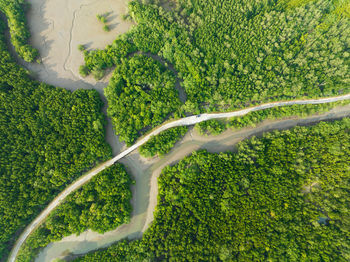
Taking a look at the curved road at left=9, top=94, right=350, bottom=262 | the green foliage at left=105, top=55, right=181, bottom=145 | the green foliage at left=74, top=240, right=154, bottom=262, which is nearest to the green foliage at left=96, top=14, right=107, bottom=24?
the green foliage at left=105, top=55, right=181, bottom=145

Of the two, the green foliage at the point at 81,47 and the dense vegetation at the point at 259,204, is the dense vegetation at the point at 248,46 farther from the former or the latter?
the green foliage at the point at 81,47

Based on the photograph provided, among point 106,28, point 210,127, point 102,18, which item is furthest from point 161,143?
point 102,18

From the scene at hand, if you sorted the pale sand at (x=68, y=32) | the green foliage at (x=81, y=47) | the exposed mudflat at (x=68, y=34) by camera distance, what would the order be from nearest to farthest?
the green foliage at (x=81, y=47) → the exposed mudflat at (x=68, y=34) → the pale sand at (x=68, y=32)

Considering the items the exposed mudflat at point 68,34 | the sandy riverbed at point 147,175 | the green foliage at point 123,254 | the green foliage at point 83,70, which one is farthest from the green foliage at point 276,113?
the green foliage at point 83,70

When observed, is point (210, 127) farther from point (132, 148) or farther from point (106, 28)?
point (106, 28)

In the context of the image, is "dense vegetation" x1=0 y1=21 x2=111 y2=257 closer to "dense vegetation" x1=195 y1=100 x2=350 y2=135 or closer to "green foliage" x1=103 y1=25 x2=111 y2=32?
"green foliage" x1=103 y1=25 x2=111 y2=32

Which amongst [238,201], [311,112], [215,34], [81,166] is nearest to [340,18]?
[311,112]

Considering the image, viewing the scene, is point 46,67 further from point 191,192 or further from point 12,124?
point 191,192
